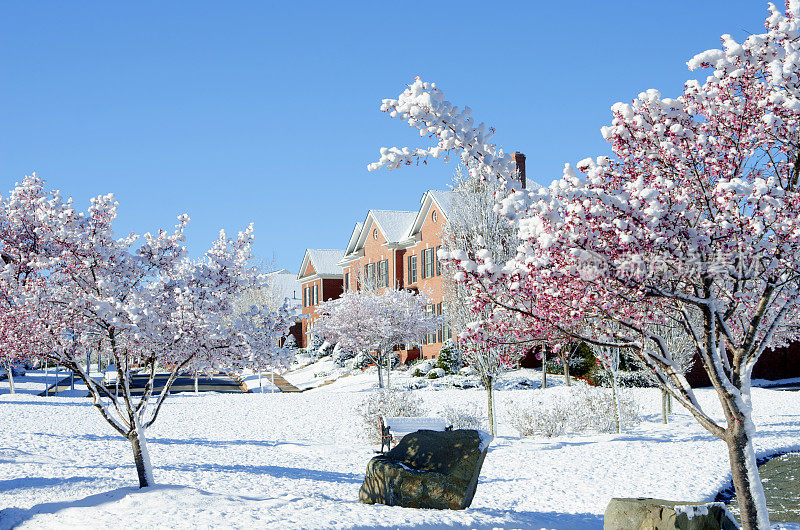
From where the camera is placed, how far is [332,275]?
56.8 m

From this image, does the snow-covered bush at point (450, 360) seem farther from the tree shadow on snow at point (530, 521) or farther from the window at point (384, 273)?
the tree shadow on snow at point (530, 521)

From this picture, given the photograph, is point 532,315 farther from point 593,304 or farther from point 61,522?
point 61,522

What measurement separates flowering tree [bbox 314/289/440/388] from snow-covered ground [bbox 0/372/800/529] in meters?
9.62

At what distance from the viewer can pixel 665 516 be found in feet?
22.5

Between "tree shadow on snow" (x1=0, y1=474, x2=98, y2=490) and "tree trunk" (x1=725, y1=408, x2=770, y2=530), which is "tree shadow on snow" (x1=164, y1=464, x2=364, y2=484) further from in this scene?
"tree trunk" (x1=725, y1=408, x2=770, y2=530)

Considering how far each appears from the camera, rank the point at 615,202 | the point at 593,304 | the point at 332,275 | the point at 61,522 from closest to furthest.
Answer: the point at 615,202
the point at 593,304
the point at 61,522
the point at 332,275

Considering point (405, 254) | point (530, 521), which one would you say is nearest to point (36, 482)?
point (530, 521)

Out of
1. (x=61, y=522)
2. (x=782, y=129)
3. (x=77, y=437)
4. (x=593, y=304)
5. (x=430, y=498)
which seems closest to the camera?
(x=593, y=304)

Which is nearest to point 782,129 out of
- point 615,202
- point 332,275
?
point 615,202

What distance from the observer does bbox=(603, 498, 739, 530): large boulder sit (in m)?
6.84

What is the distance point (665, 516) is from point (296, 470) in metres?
8.25

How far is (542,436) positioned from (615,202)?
45.0 ft

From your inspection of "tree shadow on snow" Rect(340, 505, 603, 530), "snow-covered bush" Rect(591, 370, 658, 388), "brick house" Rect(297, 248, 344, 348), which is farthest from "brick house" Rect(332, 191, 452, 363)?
"tree shadow on snow" Rect(340, 505, 603, 530)

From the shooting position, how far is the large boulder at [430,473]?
30.7 feet
